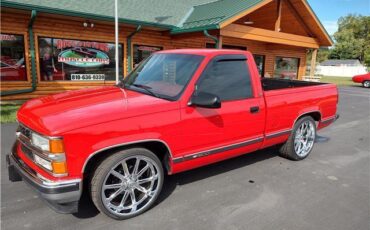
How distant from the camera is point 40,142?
273cm

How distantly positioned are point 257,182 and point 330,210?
1.03 m

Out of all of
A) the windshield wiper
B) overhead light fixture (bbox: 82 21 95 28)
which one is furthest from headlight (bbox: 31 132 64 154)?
overhead light fixture (bbox: 82 21 95 28)

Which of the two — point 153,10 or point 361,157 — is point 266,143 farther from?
point 153,10

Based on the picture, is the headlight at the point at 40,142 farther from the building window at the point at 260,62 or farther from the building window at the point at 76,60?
the building window at the point at 260,62

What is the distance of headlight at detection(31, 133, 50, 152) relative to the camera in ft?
8.68

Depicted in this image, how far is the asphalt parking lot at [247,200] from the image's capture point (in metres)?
3.07

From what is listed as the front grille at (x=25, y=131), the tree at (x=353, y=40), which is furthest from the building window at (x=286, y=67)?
the tree at (x=353, y=40)

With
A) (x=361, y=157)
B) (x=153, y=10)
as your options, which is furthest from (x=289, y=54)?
(x=361, y=157)

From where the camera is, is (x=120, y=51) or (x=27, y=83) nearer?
(x=27, y=83)

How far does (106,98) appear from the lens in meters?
3.37

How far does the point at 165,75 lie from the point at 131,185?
1508 millimetres

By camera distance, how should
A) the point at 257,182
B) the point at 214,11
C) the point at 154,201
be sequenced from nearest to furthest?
the point at 154,201
the point at 257,182
the point at 214,11

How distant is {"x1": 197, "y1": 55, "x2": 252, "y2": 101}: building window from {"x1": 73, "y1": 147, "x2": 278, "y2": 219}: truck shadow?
51.5 inches

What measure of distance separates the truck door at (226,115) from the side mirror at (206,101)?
12 centimetres
